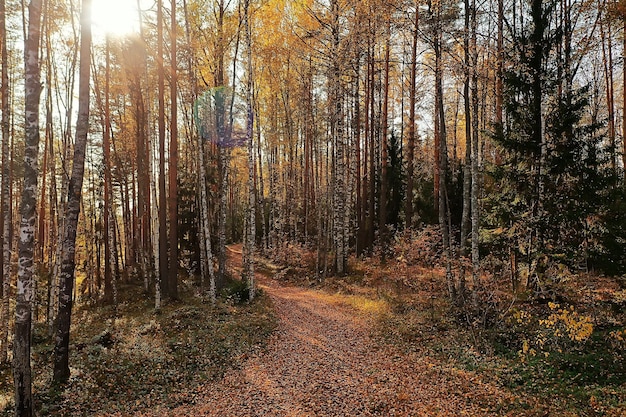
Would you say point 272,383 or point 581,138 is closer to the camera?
point 272,383

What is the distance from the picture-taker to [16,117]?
1588 cm

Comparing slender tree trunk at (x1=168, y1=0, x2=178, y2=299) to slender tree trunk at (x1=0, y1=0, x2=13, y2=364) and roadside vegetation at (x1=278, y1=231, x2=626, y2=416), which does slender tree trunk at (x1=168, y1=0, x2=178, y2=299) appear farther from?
roadside vegetation at (x1=278, y1=231, x2=626, y2=416)

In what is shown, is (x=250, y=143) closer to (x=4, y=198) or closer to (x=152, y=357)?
(x=4, y=198)

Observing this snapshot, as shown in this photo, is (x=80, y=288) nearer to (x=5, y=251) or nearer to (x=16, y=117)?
(x=16, y=117)

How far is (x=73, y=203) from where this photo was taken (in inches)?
252

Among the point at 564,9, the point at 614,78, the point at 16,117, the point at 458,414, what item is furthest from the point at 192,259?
the point at 614,78

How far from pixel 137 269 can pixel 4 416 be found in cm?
1548

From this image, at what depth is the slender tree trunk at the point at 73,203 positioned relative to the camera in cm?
639

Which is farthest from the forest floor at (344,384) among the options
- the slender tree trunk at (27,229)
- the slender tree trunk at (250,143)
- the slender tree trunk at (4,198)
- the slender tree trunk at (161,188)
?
the slender tree trunk at (161,188)

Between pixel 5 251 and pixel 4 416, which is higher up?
pixel 5 251

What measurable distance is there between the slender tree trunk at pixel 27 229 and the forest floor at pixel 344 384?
2.29m

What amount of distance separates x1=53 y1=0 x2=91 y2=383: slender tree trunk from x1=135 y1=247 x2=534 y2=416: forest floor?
2444mm

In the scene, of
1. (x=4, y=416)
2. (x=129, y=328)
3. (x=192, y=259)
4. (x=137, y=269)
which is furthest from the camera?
(x=137, y=269)

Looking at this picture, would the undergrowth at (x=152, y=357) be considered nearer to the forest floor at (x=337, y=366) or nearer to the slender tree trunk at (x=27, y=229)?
the forest floor at (x=337, y=366)
